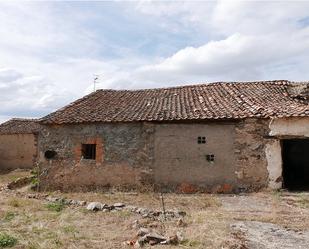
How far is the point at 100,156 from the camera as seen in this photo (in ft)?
55.5

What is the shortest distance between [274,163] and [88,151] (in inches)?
311

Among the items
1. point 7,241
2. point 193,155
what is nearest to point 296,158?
point 193,155

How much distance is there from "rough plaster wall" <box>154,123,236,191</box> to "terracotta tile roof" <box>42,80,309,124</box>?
22.8 inches

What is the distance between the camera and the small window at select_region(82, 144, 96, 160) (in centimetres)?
1744

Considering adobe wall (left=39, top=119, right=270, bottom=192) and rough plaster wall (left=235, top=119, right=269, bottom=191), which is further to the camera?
adobe wall (left=39, top=119, right=270, bottom=192)

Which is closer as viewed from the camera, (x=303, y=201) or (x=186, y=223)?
(x=186, y=223)

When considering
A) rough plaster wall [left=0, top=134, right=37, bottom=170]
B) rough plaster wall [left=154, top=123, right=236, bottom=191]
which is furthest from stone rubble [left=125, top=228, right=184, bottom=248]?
rough plaster wall [left=0, top=134, right=37, bottom=170]

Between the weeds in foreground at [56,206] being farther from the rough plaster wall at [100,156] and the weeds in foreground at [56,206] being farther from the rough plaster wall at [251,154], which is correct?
the rough plaster wall at [251,154]

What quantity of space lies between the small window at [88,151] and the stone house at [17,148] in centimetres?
1408

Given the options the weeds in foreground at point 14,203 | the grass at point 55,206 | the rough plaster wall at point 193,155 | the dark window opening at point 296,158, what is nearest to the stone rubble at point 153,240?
the grass at point 55,206

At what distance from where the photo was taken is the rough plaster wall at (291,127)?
14901 millimetres

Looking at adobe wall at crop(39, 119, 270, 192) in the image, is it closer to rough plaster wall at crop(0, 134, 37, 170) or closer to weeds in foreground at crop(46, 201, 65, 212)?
weeds in foreground at crop(46, 201, 65, 212)

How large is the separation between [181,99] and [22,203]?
8796 mm

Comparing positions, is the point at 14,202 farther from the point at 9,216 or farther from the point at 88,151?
the point at 88,151
